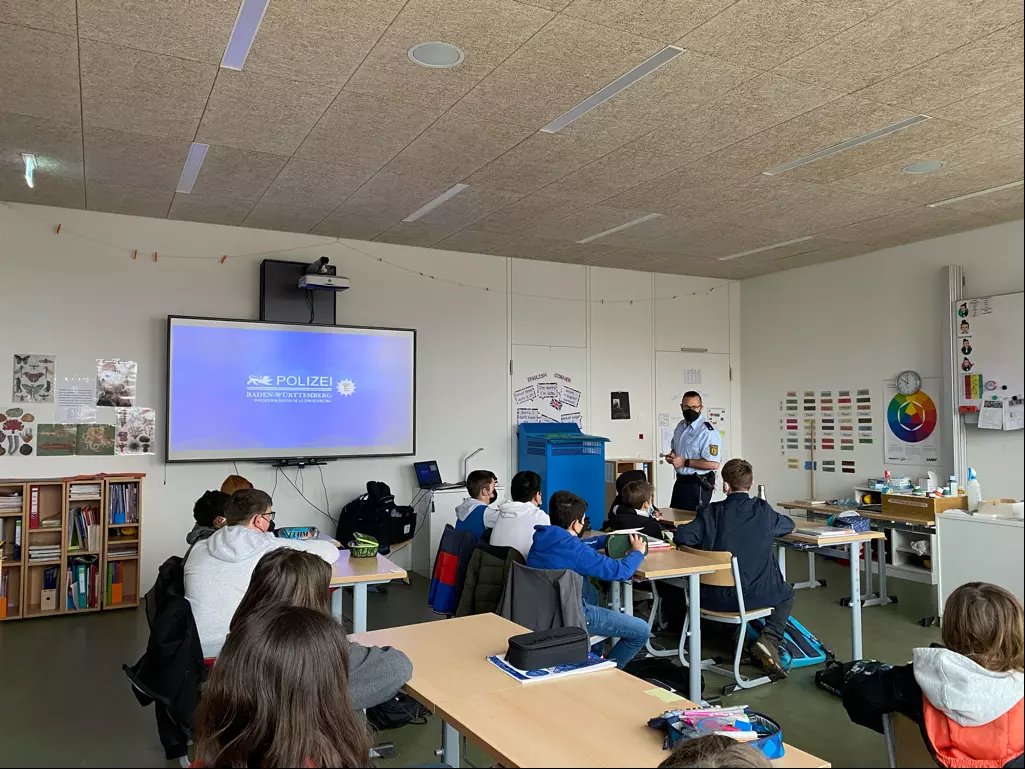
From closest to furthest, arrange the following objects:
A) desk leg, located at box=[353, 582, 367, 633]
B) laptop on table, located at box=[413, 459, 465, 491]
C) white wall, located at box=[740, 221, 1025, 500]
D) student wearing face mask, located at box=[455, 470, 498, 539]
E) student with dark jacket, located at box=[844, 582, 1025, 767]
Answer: student with dark jacket, located at box=[844, 582, 1025, 767]
desk leg, located at box=[353, 582, 367, 633]
student wearing face mask, located at box=[455, 470, 498, 539]
white wall, located at box=[740, 221, 1025, 500]
laptop on table, located at box=[413, 459, 465, 491]

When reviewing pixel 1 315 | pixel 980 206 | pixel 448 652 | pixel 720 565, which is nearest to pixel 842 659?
pixel 720 565

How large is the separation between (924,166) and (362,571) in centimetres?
387

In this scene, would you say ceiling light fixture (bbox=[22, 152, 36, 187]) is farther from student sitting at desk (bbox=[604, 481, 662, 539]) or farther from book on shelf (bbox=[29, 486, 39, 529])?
student sitting at desk (bbox=[604, 481, 662, 539])

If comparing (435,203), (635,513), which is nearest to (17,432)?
(435,203)

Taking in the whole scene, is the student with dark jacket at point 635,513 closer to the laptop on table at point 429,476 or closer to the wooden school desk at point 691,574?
the wooden school desk at point 691,574

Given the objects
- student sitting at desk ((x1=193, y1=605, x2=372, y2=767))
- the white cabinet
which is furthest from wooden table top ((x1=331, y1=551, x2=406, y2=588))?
the white cabinet

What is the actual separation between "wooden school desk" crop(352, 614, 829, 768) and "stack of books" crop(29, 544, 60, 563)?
3924 millimetres

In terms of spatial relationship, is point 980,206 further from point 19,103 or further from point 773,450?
point 773,450

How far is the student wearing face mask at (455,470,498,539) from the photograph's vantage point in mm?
4398

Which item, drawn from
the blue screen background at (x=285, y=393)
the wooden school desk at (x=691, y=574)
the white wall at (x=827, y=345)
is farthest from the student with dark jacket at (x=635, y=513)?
the blue screen background at (x=285, y=393)

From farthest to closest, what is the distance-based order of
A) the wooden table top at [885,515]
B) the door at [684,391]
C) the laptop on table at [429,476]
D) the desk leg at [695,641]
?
the door at [684,391] < the laptop on table at [429,476] < the wooden table top at [885,515] < the desk leg at [695,641]

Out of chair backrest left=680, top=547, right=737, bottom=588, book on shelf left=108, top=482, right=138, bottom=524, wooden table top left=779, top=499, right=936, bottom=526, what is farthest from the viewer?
book on shelf left=108, top=482, right=138, bottom=524

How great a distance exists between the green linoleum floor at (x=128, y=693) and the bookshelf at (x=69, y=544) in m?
0.17

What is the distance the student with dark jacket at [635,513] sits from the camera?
178 inches
